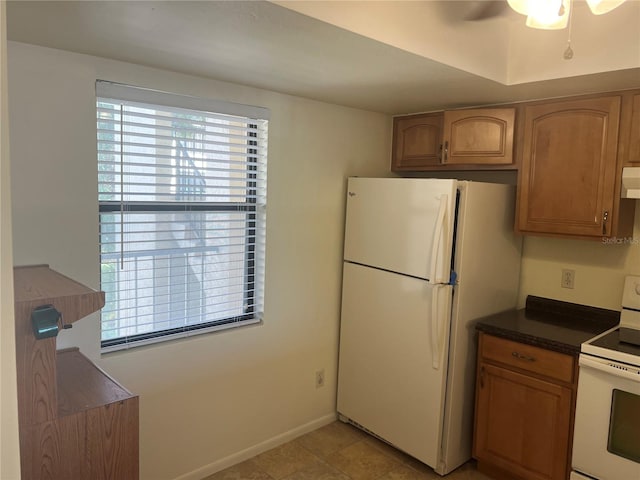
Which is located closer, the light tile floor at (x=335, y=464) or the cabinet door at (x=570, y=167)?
the cabinet door at (x=570, y=167)

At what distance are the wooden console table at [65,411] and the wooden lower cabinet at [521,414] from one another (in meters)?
1.86

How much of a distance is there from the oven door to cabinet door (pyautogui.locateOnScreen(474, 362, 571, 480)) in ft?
0.32

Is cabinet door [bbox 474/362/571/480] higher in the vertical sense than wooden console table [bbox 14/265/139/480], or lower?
lower

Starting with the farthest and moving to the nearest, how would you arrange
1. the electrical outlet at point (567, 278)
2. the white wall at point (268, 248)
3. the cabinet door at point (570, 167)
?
1. the electrical outlet at point (567, 278)
2. the cabinet door at point (570, 167)
3. the white wall at point (268, 248)

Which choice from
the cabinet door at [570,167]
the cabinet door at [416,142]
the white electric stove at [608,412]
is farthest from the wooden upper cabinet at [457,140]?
the white electric stove at [608,412]

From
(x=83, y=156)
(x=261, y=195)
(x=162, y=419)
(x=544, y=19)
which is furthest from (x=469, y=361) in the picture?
(x=83, y=156)

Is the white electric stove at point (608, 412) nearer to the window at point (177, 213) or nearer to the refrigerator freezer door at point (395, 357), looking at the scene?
the refrigerator freezer door at point (395, 357)

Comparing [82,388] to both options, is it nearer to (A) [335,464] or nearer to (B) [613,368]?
(A) [335,464]

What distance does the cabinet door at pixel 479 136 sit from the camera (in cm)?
271

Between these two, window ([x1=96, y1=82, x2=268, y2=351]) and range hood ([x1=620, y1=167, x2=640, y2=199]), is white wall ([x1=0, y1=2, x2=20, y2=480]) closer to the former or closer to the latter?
window ([x1=96, y1=82, x2=268, y2=351])

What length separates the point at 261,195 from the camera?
2732mm

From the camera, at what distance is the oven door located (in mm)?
2104

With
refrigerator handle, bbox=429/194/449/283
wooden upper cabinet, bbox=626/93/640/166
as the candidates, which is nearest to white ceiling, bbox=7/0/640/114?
wooden upper cabinet, bbox=626/93/640/166

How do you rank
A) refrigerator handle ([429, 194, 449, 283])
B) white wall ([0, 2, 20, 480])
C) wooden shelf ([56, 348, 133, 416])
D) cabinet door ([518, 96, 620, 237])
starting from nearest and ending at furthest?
white wall ([0, 2, 20, 480]) → wooden shelf ([56, 348, 133, 416]) → cabinet door ([518, 96, 620, 237]) → refrigerator handle ([429, 194, 449, 283])
